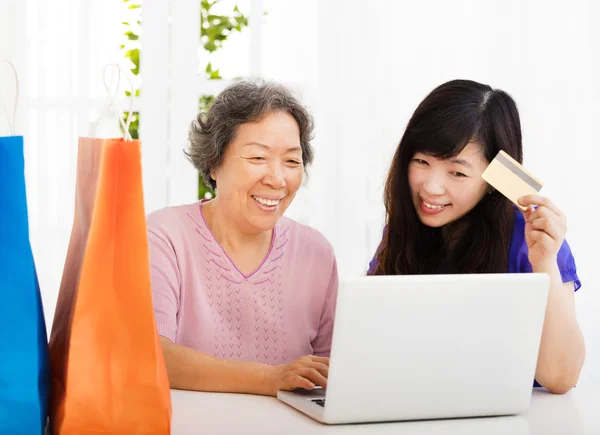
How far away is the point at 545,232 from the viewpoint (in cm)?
155

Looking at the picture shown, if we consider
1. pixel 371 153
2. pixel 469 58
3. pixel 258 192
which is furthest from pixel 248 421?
pixel 469 58

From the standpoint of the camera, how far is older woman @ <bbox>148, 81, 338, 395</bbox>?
1.72 meters

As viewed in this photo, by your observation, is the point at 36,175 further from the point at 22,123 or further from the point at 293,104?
the point at 293,104

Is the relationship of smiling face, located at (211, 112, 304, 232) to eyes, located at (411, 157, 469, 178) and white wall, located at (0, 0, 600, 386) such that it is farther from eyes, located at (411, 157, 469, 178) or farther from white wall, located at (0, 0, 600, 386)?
white wall, located at (0, 0, 600, 386)

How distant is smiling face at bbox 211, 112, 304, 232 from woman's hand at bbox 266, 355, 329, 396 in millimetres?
447

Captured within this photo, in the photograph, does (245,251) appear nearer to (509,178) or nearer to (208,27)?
(509,178)

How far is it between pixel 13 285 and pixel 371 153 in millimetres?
Answer: 2614

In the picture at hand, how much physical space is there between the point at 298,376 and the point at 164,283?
0.44 meters

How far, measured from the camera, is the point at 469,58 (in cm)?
346

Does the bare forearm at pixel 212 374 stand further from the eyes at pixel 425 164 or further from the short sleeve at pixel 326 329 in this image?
the eyes at pixel 425 164

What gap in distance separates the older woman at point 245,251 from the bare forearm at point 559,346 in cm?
53

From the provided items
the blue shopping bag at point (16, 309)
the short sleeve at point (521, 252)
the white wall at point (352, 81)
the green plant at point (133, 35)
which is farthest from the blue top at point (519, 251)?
the green plant at point (133, 35)

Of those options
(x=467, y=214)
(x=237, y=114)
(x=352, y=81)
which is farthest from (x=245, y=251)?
(x=352, y=81)

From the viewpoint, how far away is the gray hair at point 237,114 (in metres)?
1.74
